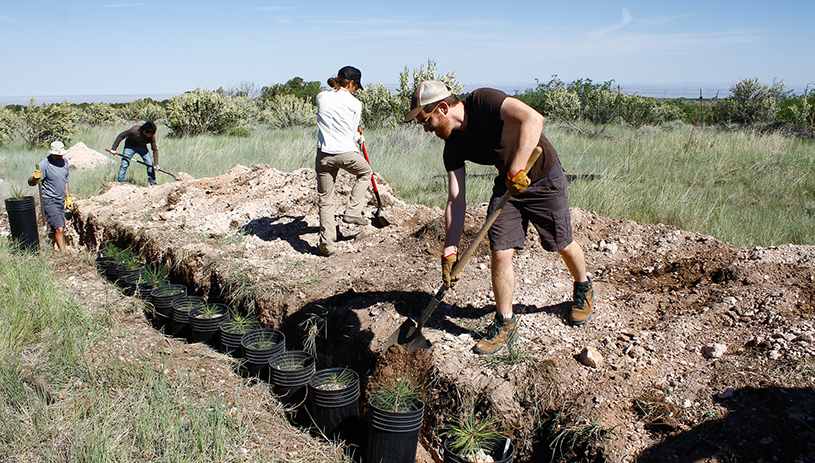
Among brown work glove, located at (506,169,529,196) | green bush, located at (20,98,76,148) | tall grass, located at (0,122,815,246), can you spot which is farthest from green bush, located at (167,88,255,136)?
brown work glove, located at (506,169,529,196)

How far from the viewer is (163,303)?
4.57m

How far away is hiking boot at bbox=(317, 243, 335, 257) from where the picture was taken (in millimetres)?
5125

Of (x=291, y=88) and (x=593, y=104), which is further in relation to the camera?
(x=291, y=88)

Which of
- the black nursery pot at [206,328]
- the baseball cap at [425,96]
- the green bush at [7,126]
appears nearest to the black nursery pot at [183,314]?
the black nursery pot at [206,328]

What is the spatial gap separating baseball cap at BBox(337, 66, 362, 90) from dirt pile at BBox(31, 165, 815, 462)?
1.62 metres

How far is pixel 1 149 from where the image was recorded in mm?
14227

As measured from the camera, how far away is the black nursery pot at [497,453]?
243 centimetres

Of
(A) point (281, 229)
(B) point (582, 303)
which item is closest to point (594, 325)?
(B) point (582, 303)

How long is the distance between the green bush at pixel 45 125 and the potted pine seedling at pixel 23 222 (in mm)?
10091

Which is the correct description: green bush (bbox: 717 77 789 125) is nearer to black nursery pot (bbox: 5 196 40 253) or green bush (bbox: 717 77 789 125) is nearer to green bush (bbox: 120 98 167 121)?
black nursery pot (bbox: 5 196 40 253)

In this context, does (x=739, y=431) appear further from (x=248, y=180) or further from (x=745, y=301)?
(x=248, y=180)

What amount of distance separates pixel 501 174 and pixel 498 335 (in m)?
0.97

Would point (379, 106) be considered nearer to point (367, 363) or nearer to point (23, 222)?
point (23, 222)

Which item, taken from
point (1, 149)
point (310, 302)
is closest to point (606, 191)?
point (310, 302)
